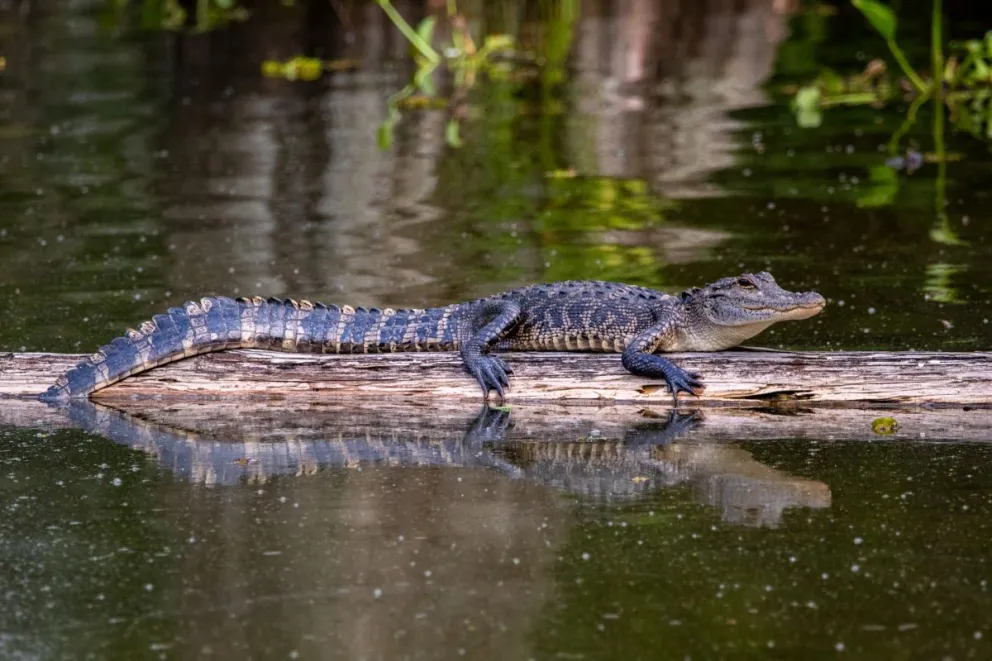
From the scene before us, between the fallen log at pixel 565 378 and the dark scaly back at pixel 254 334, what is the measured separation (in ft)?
0.29

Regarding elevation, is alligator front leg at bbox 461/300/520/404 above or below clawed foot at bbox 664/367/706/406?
above

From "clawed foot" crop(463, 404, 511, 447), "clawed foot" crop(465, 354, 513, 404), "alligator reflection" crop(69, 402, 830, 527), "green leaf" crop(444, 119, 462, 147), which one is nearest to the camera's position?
"alligator reflection" crop(69, 402, 830, 527)

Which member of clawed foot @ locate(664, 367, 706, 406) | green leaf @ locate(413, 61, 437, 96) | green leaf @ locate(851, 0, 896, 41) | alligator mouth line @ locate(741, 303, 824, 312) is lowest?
clawed foot @ locate(664, 367, 706, 406)

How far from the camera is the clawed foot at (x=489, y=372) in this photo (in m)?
7.22

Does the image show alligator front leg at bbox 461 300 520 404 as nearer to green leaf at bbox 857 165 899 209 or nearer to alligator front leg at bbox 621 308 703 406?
alligator front leg at bbox 621 308 703 406

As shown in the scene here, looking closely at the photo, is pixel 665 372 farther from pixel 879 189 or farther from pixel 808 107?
pixel 808 107

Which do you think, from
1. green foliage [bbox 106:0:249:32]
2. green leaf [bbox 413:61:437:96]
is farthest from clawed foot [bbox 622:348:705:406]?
green foliage [bbox 106:0:249:32]

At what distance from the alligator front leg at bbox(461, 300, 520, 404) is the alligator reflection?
16 centimetres

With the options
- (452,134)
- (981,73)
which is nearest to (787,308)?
(452,134)

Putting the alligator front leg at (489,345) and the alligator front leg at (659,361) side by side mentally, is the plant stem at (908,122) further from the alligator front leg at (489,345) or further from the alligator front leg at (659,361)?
the alligator front leg at (489,345)

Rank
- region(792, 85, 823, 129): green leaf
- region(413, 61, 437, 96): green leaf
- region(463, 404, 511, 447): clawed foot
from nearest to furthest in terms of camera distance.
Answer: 1. region(463, 404, 511, 447): clawed foot
2. region(792, 85, 823, 129): green leaf
3. region(413, 61, 437, 96): green leaf

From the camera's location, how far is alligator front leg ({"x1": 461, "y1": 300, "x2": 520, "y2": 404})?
724 cm

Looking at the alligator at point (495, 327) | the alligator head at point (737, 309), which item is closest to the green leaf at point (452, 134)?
the alligator at point (495, 327)

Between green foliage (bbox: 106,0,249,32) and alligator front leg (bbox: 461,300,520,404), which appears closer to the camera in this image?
alligator front leg (bbox: 461,300,520,404)
